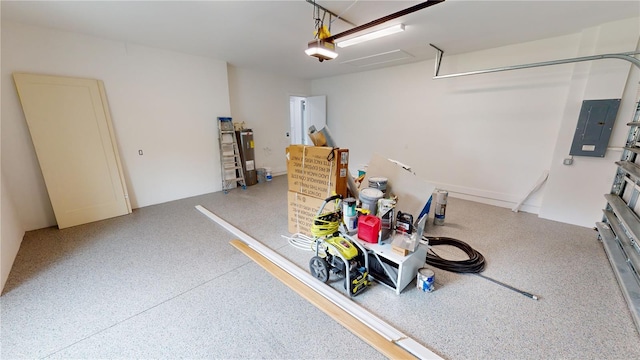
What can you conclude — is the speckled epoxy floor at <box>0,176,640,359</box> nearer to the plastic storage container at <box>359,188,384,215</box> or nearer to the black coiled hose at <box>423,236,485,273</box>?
the black coiled hose at <box>423,236,485,273</box>

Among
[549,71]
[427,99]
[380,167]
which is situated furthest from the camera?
[427,99]

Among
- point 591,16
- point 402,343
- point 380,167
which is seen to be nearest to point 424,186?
point 380,167

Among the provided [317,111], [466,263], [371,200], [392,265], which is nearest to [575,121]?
[466,263]

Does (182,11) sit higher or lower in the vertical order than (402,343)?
higher

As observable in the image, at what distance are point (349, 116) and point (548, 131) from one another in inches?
155

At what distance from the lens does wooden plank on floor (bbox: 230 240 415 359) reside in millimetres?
1535

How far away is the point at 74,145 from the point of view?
336 cm

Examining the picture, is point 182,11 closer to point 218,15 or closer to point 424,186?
point 218,15

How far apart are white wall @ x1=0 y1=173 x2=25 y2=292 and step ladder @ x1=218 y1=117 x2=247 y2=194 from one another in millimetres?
2808

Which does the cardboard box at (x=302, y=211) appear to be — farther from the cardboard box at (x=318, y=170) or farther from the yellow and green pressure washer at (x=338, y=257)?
the yellow and green pressure washer at (x=338, y=257)

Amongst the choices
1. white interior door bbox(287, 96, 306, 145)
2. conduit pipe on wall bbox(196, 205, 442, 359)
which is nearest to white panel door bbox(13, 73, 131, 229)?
conduit pipe on wall bbox(196, 205, 442, 359)

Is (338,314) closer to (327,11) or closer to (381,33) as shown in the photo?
(327,11)

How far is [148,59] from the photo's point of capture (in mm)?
3867

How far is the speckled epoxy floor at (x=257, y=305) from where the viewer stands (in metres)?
1.58
